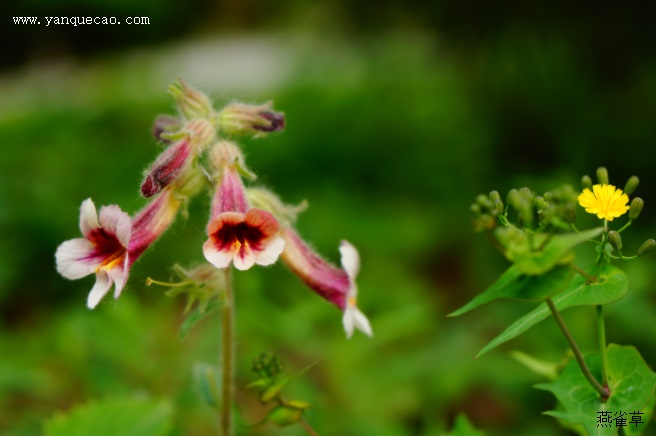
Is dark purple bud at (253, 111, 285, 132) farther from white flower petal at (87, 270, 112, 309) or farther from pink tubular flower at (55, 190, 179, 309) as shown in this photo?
white flower petal at (87, 270, 112, 309)

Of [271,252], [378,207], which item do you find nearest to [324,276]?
[271,252]

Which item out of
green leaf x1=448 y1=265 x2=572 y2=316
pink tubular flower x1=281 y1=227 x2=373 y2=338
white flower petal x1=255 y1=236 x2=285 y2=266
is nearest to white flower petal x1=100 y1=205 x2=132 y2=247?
white flower petal x1=255 y1=236 x2=285 y2=266

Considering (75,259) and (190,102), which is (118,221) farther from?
(190,102)

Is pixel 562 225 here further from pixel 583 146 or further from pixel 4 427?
pixel 583 146

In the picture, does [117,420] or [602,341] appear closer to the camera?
[602,341]

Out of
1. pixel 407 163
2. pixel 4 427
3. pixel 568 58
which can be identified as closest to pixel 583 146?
pixel 568 58
